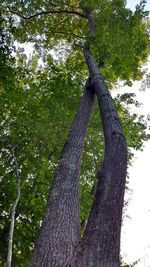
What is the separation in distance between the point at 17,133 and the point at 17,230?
4.21 m

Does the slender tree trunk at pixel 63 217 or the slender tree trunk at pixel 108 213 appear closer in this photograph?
the slender tree trunk at pixel 108 213

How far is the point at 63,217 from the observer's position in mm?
4117

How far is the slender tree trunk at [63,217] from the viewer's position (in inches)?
139

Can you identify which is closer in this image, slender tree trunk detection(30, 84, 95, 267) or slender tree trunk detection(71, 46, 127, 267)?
slender tree trunk detection(71, 46, 127, 267)

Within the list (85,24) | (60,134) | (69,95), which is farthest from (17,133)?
(85,24)

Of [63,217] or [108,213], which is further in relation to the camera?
[63,217]

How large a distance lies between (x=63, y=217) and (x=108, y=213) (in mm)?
856

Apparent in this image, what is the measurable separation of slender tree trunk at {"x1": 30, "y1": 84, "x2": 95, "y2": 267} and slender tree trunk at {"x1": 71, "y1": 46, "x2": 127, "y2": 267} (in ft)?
0.82

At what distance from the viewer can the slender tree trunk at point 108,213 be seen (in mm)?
3180

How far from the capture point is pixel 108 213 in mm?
3535

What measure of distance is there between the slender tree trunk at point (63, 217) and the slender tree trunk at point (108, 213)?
249mm

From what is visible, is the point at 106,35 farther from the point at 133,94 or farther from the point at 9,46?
the point at 9,46

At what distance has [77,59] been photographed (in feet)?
46.3

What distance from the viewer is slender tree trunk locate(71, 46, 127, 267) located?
10.4 feet
